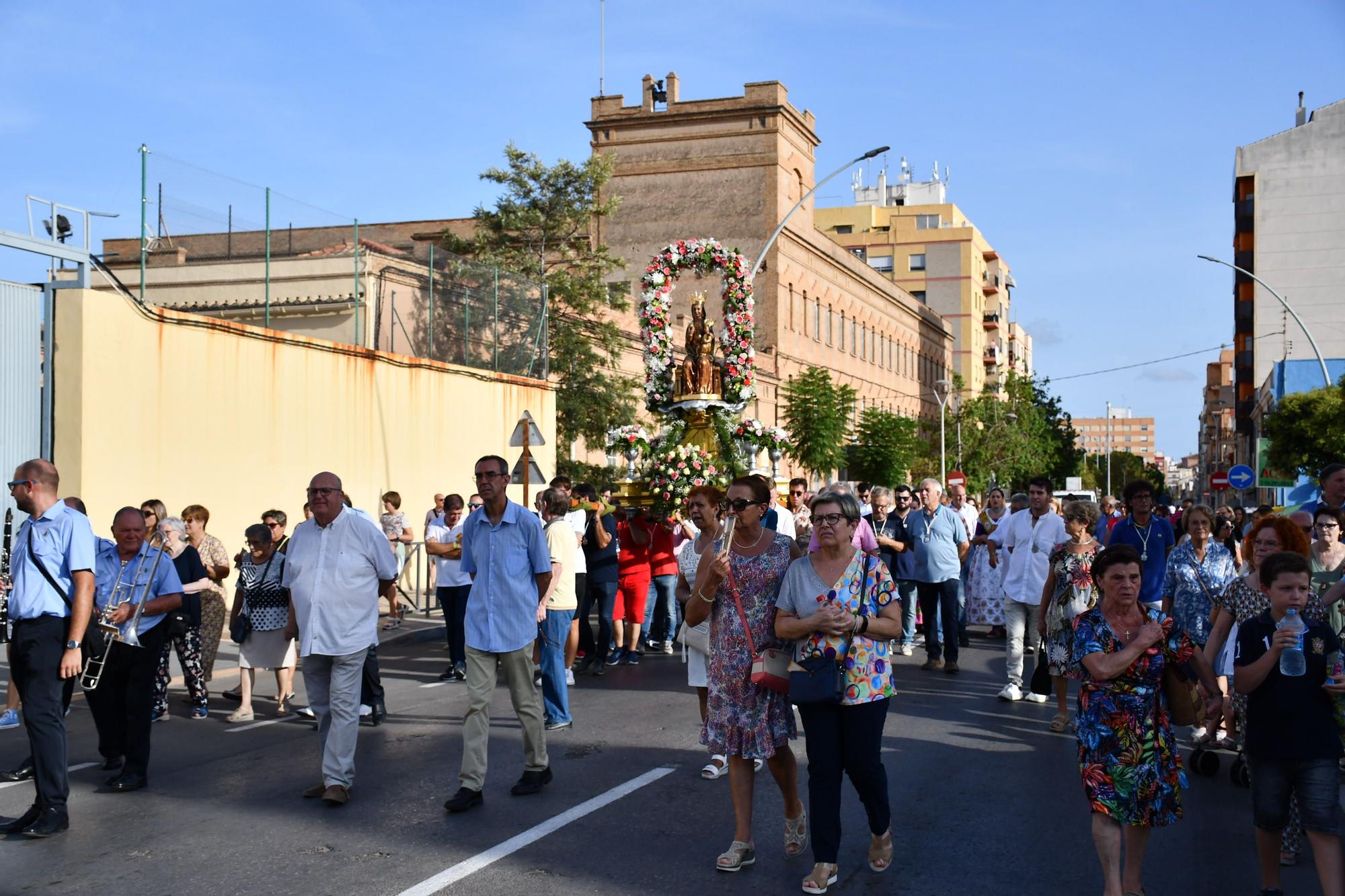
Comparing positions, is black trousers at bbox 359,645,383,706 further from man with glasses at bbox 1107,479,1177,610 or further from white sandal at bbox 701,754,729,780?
man with glasses at bbox 1107,479,1177,610

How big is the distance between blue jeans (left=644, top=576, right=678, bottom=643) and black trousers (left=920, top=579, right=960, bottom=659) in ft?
9.45

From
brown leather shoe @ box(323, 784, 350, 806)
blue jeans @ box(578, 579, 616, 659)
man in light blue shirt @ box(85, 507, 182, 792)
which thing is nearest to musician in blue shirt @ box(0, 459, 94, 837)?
man in light blue shirt @ box(85, 507, 182, 792)

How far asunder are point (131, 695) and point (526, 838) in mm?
2975

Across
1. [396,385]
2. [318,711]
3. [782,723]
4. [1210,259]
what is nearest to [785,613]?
[782,723]

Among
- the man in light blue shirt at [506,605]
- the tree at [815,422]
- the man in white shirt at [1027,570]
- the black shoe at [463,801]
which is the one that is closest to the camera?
the black shoe at [463,801]

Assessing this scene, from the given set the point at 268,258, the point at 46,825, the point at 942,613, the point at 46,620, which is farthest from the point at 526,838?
the point at 268,258

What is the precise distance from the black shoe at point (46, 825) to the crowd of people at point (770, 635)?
11mm

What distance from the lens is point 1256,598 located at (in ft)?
22.5

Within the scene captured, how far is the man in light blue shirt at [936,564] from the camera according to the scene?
12977 mm

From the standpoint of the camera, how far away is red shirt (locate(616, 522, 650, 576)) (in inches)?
565

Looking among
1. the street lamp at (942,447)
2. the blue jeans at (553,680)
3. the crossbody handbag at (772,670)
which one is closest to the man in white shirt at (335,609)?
the blue jeans at (553,680)

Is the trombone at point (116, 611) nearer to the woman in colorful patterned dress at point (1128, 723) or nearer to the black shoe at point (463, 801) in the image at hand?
the black shoe at point (463, 801)

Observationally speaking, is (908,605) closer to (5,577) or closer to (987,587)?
(987,587)

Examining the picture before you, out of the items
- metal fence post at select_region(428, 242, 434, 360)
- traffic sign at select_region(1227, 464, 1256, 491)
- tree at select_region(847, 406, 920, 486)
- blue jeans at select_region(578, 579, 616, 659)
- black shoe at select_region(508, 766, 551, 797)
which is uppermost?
metal fence post at select_region(428, 242, 434, 360)
